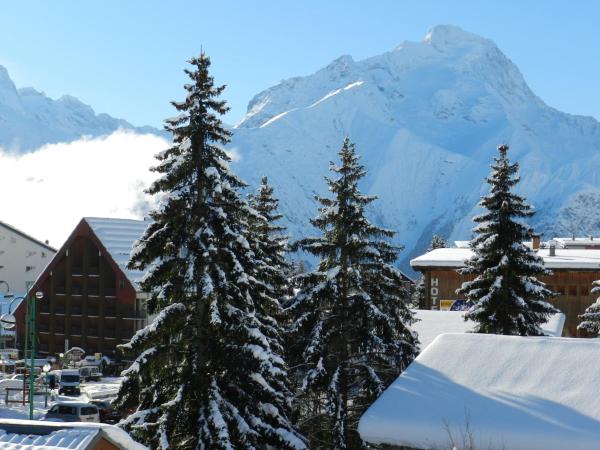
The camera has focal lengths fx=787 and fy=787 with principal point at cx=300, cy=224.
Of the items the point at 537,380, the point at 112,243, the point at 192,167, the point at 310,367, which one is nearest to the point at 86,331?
the point at 112,243

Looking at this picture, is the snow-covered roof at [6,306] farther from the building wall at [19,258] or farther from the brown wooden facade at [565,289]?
the brown wooden facade at [565,289]

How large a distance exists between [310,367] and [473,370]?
7.82m

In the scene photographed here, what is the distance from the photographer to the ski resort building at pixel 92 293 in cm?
6875

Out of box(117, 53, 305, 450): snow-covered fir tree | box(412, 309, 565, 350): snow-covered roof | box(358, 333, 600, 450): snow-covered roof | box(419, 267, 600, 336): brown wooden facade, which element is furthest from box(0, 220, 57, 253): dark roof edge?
box(358, 333, 600, 450): snow-covered roof

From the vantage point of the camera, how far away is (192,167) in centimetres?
2241

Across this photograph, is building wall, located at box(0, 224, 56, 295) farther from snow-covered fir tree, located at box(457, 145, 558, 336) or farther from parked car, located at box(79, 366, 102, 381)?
snow-covered fir tree, located at box(457, 145, 558, 336)

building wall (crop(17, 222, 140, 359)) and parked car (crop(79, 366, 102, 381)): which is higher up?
building wall (crop(17, 222, 140, 359))

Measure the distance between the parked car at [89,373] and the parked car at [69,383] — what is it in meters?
6.26

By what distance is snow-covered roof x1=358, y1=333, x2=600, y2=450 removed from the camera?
17.7m

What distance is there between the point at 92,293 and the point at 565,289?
133ft

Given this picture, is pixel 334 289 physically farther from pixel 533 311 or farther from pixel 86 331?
pixel 86 331

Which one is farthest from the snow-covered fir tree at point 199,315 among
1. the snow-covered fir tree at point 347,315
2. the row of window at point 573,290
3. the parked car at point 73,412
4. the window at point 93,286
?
the window at point 93,286

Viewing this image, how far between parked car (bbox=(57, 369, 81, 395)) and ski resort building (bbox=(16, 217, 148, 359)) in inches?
574

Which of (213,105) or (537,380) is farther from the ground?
(213,105)
